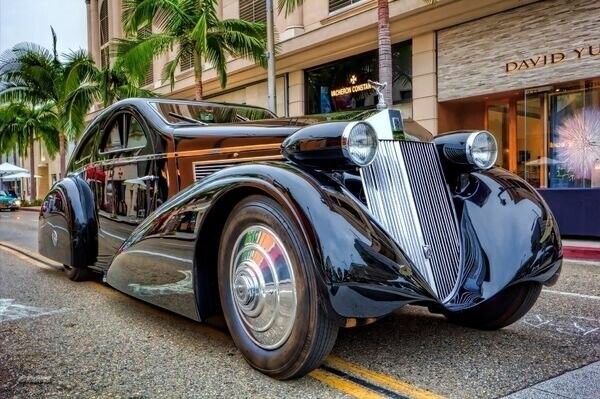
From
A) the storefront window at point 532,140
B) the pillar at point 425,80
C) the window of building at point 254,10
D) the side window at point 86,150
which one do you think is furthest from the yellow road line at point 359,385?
the window of building at point 254,10

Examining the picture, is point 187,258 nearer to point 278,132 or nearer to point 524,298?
point 278,132

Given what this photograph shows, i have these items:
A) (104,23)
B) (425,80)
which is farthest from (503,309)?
(104,23)

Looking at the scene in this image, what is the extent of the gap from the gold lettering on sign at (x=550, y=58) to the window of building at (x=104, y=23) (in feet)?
79.1

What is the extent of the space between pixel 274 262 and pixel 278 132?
100 cm

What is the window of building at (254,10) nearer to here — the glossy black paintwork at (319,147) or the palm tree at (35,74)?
the palm tree at (35,74)

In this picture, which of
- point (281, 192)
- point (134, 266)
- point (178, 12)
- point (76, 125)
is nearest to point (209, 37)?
point (178, 12)

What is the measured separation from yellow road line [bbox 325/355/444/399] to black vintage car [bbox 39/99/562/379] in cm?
38

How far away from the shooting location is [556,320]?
4.03 m

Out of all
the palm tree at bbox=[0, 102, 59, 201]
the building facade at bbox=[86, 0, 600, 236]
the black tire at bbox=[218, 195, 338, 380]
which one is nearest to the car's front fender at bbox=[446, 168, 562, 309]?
the black tire at bbox=[218, 195, 338, 380]

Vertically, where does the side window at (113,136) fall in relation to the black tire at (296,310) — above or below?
above

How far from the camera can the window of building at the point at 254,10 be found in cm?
1794

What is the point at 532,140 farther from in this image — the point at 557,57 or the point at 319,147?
the point at 319,147

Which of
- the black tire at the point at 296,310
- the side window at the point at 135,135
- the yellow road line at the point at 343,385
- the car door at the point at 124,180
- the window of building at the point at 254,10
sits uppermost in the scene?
the window of building at the point at 254,10

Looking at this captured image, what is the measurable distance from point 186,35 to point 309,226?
12668 mm
